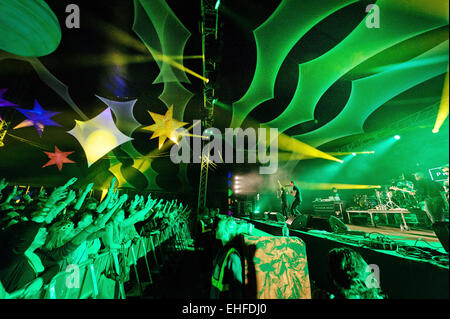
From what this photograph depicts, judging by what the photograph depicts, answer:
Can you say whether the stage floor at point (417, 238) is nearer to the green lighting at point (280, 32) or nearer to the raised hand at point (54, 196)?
the raised hand at point (54, 196)

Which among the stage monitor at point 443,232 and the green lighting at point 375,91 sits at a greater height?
the green lighting at point 375,91

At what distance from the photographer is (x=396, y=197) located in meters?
5.97

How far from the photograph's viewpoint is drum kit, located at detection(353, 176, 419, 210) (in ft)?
17.6

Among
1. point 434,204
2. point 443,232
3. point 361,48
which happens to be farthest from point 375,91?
point 443,232

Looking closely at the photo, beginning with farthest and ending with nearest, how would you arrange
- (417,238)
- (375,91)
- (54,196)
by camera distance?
(375,91) < (417,238) < (54,196)

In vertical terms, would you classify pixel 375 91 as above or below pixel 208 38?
below

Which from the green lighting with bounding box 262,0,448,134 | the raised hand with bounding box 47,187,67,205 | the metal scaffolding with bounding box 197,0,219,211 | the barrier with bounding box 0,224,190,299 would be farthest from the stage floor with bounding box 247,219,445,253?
A: the metal scaffolding with bounding box 197,0,219,211

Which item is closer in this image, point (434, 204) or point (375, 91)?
point (434, 204)

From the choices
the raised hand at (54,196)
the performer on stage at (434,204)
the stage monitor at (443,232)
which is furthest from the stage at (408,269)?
the raised hand at (54,196)

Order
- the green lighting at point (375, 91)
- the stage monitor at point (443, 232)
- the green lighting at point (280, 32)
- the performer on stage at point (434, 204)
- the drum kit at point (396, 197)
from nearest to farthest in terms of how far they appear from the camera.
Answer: the stage monitor at point (443, 232)
the performer on stage at point (434, 204)
the green lighting at point (280, 32)
the green lighting at point (375, 91)
the drum kit at point (396, 197)

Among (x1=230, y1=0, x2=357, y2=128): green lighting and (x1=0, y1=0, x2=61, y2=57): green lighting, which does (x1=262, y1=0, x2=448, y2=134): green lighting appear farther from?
(x1=0, y1=0, x2=61, y2=57): green lighting

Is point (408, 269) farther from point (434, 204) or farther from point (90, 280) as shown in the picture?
point (90, 280)

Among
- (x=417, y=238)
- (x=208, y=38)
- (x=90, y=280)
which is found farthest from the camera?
(x=208, y=38)

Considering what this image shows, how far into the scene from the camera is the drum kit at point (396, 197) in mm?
5375
